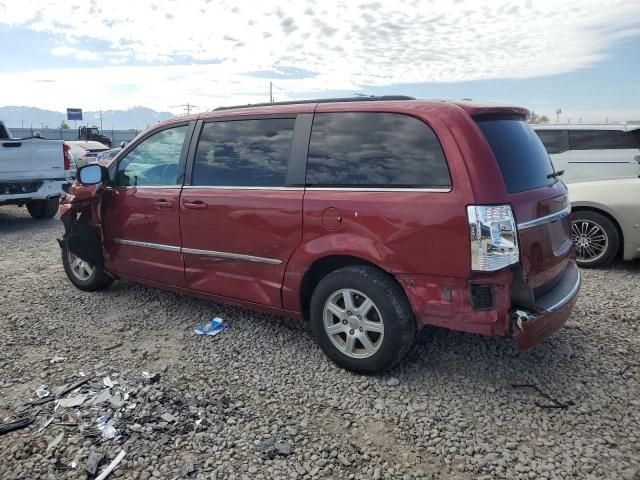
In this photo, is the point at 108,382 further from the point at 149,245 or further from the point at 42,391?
the point at 149,245

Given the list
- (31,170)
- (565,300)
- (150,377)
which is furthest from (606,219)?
(31,170)

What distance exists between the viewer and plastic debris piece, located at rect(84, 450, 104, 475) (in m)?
2.58

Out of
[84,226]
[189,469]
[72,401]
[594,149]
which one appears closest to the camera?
[189,469]

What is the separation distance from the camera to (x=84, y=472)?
102 inches

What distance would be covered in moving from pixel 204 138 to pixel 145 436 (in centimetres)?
239

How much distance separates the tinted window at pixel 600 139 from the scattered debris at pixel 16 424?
7.27 m

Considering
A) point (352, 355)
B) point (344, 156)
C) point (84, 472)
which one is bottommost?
point (84, 472)

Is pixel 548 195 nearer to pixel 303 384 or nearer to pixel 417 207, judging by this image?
pixel 417 207

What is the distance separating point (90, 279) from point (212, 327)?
1.77m

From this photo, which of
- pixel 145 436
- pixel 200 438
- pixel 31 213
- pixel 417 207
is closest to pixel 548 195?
pixel 417 207

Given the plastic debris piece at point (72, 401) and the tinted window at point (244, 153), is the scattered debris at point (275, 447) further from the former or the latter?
the tinted window at point (244, 153)

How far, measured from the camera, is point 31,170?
9125 mm

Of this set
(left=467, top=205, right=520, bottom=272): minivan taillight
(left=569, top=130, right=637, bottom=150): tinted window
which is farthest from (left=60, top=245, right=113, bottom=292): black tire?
(left=569, top=130, right=637, bottom=150): tinted window

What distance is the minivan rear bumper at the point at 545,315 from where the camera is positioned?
117 inches
